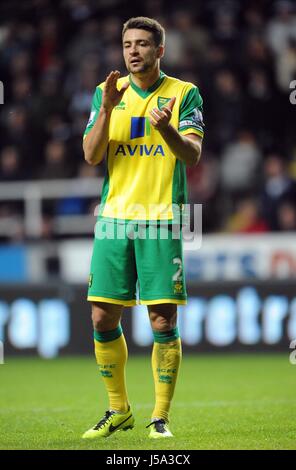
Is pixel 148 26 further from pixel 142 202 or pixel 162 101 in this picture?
pixel 142 202

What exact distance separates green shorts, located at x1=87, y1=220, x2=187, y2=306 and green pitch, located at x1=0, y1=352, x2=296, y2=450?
775mm

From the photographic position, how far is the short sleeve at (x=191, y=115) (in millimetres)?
5848

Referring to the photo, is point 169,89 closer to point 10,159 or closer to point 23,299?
point 23,299

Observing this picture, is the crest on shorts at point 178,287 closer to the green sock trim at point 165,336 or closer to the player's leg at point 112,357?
the green sock trim at point 165,336

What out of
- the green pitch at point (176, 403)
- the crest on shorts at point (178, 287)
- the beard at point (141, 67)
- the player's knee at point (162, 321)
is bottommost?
the green pitch at point (176, 403)

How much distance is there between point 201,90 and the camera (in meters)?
13.8

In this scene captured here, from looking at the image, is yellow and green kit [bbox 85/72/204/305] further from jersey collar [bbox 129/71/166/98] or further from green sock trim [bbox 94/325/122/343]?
green sock trim [bbox 94/325/122/343]

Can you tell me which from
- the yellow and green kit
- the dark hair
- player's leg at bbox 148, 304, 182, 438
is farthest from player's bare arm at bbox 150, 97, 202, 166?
player's leg at bbox 148, 304, 182, 438

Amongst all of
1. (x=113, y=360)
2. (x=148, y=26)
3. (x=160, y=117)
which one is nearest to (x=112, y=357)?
(x=113, y=360)

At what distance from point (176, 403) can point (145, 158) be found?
239 centimetres

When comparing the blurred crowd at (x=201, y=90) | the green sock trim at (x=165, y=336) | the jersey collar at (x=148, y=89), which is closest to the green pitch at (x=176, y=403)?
the green sock trim at (x=165, y=336)

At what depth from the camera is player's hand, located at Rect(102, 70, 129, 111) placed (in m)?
5.67

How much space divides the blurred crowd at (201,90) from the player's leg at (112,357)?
6665 millimetres

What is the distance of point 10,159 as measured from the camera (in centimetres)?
1365
